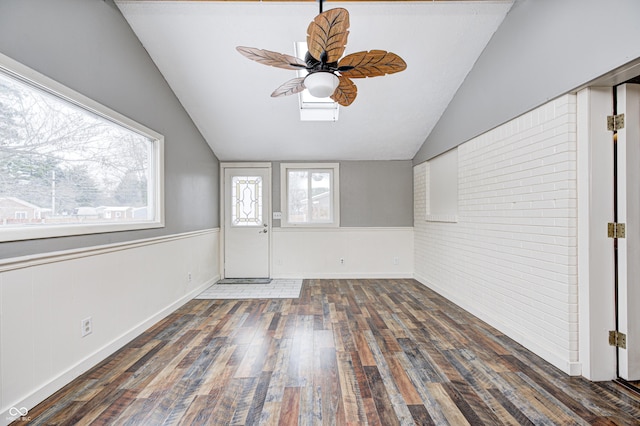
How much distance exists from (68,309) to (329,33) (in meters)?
2.51

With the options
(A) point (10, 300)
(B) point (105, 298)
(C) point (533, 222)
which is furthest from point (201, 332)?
(C) point (533, 222)

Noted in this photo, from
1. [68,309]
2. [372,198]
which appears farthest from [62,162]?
[372,198]

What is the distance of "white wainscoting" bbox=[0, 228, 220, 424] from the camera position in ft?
5.31

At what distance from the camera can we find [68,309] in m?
1.98

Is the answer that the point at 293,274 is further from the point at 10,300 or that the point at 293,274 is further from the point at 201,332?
the point at 10,300

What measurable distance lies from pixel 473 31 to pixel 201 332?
4.01m

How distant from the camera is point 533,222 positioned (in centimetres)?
236

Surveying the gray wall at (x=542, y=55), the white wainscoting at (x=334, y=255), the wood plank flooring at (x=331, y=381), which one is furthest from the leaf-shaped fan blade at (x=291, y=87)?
the white wainscoting at (x=334, y=255)

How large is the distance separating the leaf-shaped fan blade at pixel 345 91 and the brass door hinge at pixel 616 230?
6.60ft

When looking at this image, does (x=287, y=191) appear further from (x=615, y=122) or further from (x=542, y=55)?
(x=615, y=122)

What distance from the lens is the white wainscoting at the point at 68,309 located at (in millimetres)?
1617

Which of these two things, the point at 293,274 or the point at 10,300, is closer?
the point at 10,300

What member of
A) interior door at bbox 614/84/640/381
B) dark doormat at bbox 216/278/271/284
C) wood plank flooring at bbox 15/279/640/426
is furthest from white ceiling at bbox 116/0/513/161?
wood plank flooring at bbox 15/279/640/426

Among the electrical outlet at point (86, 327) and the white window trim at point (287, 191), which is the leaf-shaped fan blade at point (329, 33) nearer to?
the electrical outlet at point (86, 327)
